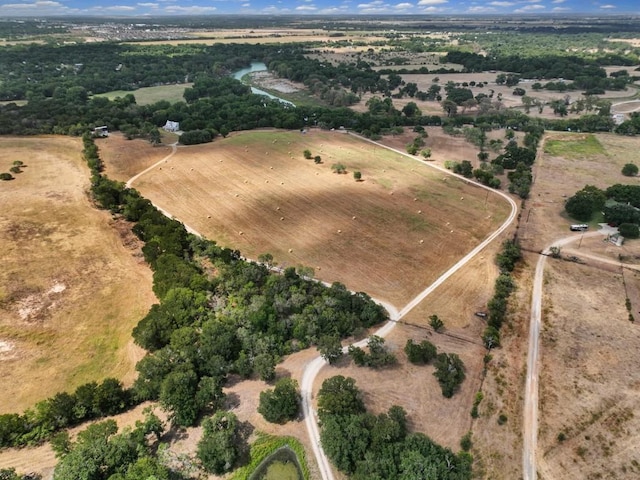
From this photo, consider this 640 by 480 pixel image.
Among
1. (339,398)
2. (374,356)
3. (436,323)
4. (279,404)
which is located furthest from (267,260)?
(339,398)

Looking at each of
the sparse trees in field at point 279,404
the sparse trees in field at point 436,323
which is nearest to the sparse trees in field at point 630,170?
the sparse trees in field at point 436,323

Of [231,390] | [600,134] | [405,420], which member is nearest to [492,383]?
[405,420]

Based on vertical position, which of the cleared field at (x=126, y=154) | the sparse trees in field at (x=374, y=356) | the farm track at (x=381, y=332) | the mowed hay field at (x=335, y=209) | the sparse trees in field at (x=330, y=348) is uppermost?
the sparse trees in field at (x=330, y=348)

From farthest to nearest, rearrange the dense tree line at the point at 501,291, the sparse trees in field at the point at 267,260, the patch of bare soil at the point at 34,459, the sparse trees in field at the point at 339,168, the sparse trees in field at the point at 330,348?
1. the sparse trees in field at the point at 339,168
2. the sparse trees in field at the point at 267,260
3. the dense tree line at the point at 501,291
4. the sparse trees in field at the point at 330,348
5. the patch of bare soil at the point at 34,459

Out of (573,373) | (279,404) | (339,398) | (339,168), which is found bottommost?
(339,168)

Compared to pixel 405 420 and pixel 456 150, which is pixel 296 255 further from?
pixel 456 150

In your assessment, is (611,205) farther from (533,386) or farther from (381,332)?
(381,332)

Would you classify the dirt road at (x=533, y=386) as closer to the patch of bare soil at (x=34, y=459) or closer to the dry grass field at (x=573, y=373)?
the dry grass field at (x=573, y=373)
